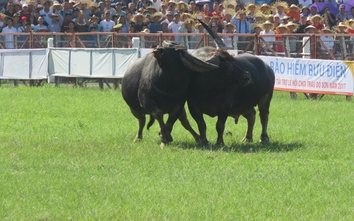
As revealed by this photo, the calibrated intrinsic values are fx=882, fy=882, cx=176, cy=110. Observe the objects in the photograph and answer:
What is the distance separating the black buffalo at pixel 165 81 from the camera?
43.8 feet

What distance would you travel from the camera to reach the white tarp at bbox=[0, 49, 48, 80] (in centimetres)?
2746

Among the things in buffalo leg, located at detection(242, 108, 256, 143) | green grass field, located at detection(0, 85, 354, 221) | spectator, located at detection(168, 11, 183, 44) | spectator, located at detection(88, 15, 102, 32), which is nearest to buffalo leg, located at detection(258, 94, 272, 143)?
buffalo leg, located at detection(242, 108, 256, 143)

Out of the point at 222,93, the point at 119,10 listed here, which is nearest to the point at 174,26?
the point at 119,10

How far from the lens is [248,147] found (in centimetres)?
1361

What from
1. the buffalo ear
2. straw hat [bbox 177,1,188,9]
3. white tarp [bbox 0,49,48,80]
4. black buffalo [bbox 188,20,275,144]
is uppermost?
straw hat [bbox 177,1,188,9]

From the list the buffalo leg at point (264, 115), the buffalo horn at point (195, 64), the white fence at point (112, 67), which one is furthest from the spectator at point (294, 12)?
the buffalo horn at point (195, 64)

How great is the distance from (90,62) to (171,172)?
15.7 m

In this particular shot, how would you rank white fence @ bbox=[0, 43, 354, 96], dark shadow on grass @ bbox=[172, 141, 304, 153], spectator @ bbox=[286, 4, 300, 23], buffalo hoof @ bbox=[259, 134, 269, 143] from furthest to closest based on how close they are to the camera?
1. spectator @ bbox=[286, 4, 300, 23]
2. white fence @ bbox=[0, 43, 354, 96]
3. buffalo hoof @ bbox=[259, 134, 269, 143]
4. dark shadow on grass @ bbox=[172, 141, 304, 153]

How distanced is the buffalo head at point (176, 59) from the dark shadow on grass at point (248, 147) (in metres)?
1.19

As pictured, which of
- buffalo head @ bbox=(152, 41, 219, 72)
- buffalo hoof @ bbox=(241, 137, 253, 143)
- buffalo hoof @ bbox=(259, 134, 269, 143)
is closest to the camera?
buffalo head @ bbox=(152, 41, 219, 72)

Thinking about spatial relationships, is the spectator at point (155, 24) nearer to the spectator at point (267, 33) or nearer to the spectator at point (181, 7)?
the spectator at point (181, 7)

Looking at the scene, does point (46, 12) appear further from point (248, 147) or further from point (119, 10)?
point (248, 147)

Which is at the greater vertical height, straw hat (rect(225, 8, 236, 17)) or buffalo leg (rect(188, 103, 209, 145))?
straw hat (rect(225, 8, 236, 17))

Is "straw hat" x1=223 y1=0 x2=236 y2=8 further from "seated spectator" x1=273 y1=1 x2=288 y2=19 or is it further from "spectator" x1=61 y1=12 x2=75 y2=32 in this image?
"spectator" x1=61 y1=12 x2=75 y2=32
